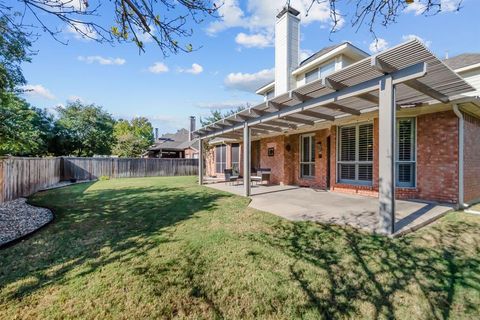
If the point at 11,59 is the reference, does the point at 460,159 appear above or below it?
below

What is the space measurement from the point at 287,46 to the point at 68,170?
59.1ft

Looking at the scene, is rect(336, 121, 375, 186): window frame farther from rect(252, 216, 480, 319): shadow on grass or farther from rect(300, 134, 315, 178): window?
rect(252, 216, 480, 319): shadow on grass

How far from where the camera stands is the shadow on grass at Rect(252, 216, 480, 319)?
272 cm

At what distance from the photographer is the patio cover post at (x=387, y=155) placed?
171 inches

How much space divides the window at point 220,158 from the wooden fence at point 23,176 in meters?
11.4

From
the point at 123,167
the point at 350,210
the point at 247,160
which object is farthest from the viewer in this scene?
the point at 123,167

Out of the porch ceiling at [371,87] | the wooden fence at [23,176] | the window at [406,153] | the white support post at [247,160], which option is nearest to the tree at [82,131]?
the wooden fence at [23,176]

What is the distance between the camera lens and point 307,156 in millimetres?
11445

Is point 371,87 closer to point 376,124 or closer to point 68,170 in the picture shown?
point 376,124

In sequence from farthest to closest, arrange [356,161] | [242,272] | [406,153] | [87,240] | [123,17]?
[356,161] < [406,153] < [87,240] < [242,272] < [123,17]

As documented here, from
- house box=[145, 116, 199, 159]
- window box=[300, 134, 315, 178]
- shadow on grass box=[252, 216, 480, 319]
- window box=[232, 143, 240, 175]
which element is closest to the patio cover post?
shadow on grass box=[252, 216, 480, 319]

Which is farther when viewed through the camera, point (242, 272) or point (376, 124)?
point (376, 124)

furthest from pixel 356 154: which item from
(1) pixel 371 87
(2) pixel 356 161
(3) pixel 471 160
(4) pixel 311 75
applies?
(4) pixel 311 75

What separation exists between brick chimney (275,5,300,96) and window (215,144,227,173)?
7.37 meters
